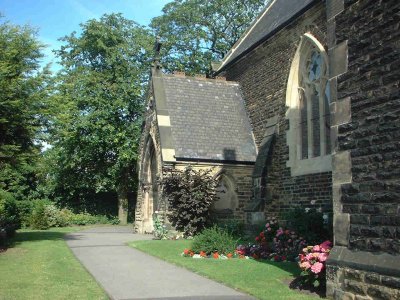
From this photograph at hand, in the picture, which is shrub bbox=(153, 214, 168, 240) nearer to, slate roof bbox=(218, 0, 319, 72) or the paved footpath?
the paved footpath

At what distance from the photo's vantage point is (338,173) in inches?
274

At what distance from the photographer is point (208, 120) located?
64.7 feet

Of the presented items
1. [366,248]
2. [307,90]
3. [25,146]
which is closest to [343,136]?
[366,248]

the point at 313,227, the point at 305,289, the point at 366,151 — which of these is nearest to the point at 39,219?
the point at 313,227

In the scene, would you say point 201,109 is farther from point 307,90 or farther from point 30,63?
point 30,63

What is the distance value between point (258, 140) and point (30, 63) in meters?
9.70

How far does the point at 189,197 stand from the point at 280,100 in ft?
17.0

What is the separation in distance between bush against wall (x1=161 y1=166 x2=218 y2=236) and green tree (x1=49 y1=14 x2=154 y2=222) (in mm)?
13935

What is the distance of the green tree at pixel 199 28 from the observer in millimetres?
36906

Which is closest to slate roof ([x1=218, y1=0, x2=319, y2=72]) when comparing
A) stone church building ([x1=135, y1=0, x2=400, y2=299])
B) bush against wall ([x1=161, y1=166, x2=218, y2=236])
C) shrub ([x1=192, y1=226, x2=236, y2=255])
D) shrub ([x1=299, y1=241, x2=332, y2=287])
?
stone church building ([x1=135, y1=0, x2=400, y2=299])

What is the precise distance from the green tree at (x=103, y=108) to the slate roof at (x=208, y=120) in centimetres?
1161

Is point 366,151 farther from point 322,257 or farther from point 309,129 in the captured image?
point 309,129

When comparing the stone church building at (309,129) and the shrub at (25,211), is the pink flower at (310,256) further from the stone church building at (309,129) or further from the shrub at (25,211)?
the shrub at (25,211)

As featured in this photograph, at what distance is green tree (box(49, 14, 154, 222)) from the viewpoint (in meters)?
31.4
